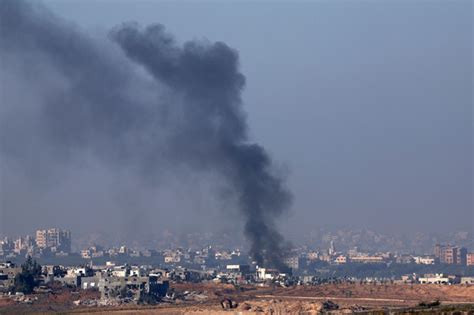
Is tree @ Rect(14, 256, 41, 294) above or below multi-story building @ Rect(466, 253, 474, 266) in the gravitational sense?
below

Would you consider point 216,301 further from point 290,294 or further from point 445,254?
point 445,254

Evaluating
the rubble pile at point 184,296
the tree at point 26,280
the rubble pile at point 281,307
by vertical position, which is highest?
the tree at point 26,280

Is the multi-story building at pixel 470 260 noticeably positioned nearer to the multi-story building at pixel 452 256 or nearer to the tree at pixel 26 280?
the multi-story building at pixel 452 256

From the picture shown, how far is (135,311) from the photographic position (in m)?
80.2

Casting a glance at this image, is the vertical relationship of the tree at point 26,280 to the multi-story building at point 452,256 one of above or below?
below

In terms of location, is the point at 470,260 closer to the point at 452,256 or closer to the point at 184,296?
the point at 452,256

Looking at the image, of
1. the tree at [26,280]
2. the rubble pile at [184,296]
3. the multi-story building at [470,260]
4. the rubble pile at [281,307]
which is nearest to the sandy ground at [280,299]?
the rubble pile at [281,307]

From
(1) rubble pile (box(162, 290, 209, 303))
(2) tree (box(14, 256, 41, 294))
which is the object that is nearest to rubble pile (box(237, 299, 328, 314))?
(1) rubble pile (box(162, 290, 209, 303))

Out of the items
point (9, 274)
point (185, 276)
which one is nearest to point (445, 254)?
point (185, 276)

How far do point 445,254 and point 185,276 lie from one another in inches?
3301

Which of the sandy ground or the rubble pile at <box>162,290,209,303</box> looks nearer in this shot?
the sandy ground

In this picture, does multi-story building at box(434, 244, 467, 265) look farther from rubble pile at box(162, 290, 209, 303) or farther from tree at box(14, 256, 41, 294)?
rubble pile at box(162, 290, 209, 303)

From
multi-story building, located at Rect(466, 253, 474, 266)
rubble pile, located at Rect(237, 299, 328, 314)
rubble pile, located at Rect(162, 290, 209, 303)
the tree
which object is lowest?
rubble pile, located at Rect(237, 299, 328, 314)

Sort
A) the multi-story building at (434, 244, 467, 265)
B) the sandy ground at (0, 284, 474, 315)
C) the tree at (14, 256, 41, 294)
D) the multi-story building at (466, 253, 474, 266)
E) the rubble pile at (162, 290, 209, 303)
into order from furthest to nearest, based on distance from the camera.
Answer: the multi-story building at (434, 244, 467, 265)
the multi-story building at (466, 253, 474, 266)
the tree at (14, 256, 41, 294)
the rubble pile at (162, 290, 209, 303)
the sandy ground at (0, 284, 474, 315)
